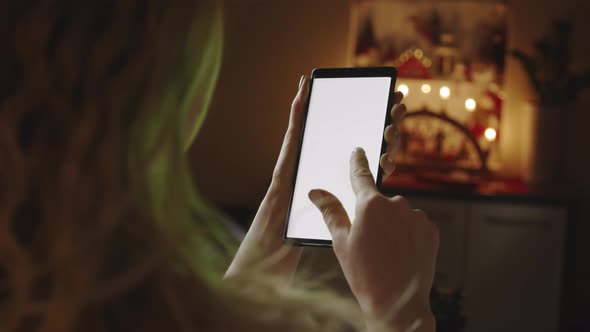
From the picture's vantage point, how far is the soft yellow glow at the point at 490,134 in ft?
8.80

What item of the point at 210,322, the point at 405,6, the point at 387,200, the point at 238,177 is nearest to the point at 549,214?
the point at 405,6

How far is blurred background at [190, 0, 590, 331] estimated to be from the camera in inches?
89.5

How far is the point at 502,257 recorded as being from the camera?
228 centimetres

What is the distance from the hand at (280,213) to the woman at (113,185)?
0.42 meters

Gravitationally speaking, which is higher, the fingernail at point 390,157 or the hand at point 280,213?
the fingernail at point 390,157

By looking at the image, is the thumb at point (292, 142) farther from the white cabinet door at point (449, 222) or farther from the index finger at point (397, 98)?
the white cabinet door at point (449, 222)

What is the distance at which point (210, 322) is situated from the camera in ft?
1.20

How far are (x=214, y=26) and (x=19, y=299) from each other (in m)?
0.17

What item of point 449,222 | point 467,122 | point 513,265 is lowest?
point 513,265

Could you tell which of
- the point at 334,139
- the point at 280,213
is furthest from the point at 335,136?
the point at 280,213

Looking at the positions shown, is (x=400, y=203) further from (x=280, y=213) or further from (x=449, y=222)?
(x=449, y=222)

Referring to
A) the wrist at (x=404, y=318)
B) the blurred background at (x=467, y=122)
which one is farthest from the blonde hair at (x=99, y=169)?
the blurred background at (x=467, y=122)

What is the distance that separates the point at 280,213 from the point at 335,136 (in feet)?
0.45

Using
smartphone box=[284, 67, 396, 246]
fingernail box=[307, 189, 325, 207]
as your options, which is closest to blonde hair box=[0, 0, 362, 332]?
fingernail box=[307, 189, 325, 207]
